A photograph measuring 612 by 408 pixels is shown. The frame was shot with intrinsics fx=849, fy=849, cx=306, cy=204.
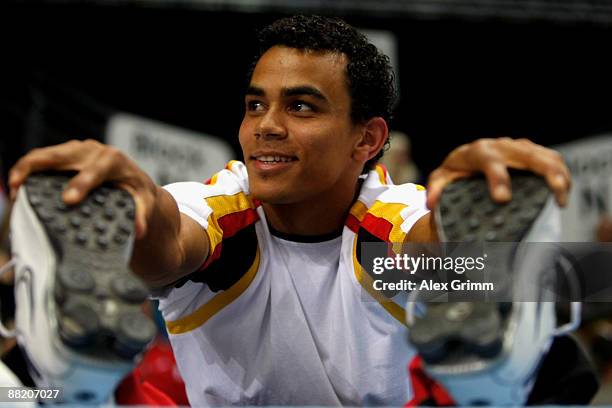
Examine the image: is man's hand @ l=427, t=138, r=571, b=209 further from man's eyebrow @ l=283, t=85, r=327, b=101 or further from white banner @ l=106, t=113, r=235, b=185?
white banner @ l=106, t=113, r=235, b=185

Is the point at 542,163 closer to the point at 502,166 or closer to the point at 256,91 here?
the point at 502,166

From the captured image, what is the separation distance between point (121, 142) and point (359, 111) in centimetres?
240

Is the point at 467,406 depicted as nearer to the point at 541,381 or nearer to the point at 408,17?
the point at 541,381

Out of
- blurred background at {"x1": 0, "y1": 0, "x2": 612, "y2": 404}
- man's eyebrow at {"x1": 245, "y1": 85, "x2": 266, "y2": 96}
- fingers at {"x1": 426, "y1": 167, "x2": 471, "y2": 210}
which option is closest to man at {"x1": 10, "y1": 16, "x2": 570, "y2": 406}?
man's eyebrow at {"x1": 245, "y1": 85, "x2": 266, "y2": 96}

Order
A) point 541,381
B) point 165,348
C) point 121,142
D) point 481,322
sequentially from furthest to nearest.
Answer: point 121,142 < point 165,348 < point 541,381 < point 481,322

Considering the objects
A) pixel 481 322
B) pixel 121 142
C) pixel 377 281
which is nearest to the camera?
pixel 481 322

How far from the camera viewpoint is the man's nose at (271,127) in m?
1.90

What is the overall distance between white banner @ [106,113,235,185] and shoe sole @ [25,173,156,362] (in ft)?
9.78

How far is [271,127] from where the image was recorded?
1.90m

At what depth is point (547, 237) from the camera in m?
1.35

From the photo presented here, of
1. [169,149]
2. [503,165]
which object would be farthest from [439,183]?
[169,149]

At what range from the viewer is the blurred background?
14.5ft

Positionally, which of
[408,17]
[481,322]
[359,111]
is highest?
[408,17]

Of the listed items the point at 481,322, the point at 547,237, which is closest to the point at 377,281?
the point at 547,237
